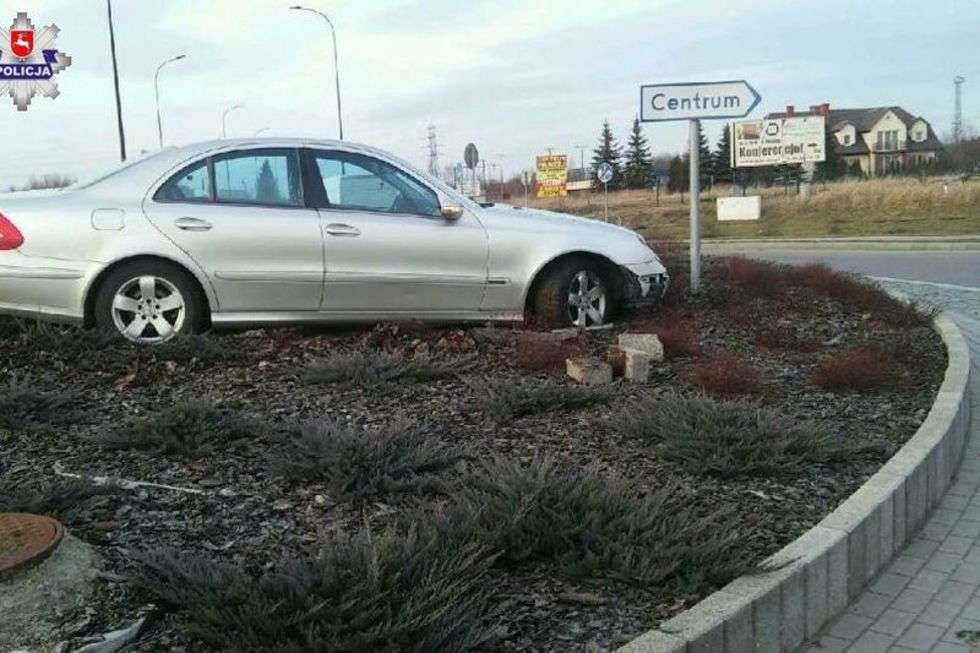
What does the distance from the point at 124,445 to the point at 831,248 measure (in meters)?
21.9

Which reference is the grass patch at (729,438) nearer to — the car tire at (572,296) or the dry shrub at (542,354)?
the dry shrub at (542,354)

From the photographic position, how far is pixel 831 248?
2341 centimetres

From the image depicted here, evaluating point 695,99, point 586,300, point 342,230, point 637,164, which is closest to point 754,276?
point 695,99

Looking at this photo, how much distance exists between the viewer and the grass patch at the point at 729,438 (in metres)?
4.16

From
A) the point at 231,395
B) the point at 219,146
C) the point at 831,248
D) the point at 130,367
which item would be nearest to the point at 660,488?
the point at 231,395

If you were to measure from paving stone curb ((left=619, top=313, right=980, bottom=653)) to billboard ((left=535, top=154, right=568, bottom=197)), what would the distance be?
1999 inches

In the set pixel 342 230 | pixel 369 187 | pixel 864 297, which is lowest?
pixel 864 297

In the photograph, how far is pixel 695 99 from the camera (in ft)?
29.5

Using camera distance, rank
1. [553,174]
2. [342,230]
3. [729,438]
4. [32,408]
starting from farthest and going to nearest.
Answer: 1. [553,174]
2. [342,230]
3. [32,408]
4. [729,438]

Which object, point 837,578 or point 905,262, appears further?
point 905,262

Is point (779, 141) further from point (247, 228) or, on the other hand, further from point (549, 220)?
point (247, 228)

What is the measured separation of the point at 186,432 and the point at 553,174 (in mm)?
51754

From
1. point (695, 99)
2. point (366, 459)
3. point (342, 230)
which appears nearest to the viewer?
point (366, 459)

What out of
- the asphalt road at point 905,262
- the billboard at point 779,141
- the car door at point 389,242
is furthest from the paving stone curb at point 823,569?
the billboard at point 779,141
